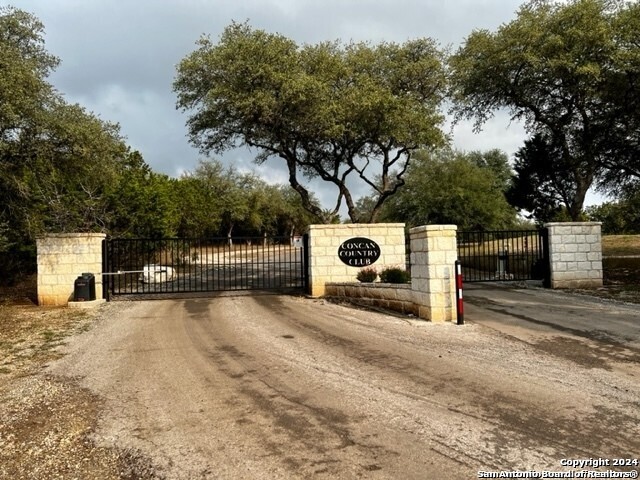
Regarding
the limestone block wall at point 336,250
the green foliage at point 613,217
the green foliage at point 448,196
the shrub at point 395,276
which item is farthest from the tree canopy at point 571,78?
the green foliage at point 613,217

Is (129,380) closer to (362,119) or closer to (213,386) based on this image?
(213,386)

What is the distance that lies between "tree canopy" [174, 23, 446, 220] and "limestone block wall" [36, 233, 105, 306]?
6421 millimetres

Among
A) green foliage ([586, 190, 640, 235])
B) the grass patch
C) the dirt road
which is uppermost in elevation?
green foliage ([586, 190, 640, 235])

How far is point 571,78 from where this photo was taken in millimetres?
16094

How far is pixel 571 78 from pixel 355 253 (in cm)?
994

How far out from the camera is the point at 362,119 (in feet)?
55.1

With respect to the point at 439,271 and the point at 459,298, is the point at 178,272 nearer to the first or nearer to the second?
the point at 439,271

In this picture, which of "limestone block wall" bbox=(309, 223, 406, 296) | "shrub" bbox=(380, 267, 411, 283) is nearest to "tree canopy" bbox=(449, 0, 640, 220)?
"limestone block wall" bbox=(309, 223, 406, 296)

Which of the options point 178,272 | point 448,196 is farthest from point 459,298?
point 448,196

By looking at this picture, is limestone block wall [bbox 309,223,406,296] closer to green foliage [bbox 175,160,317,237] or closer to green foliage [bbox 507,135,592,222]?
green foliage [bbox 175,160,317,237]

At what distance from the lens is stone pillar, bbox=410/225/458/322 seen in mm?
8617

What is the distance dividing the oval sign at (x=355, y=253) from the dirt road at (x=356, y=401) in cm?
496

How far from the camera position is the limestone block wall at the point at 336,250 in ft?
43.1

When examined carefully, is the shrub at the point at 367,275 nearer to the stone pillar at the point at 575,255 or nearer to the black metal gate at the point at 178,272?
the black metal gate at the point at 178,272
